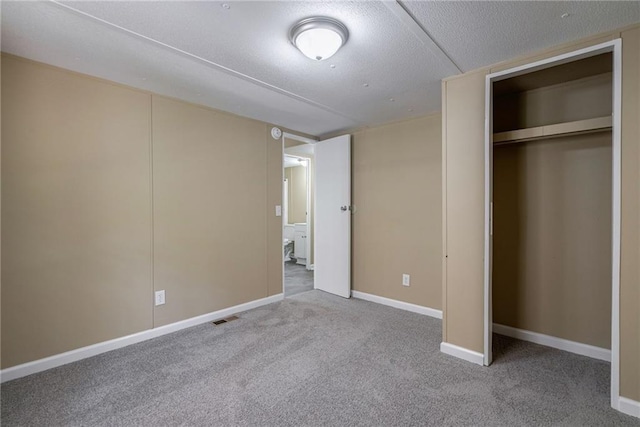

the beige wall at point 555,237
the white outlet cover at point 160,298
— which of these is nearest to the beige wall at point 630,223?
the beige wall at point 555,237

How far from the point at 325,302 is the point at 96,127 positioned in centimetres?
299

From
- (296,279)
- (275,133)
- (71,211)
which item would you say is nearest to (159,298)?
(71,211)

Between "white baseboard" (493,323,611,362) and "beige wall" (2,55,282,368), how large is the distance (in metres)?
2.73

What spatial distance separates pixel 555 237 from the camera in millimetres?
2518

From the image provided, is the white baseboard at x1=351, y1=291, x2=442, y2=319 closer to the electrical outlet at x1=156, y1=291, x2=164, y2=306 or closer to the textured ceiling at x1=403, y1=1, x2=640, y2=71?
the electrical outlet at x1=156, y1=291, x2=164, y2=306

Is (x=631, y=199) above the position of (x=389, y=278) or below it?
above

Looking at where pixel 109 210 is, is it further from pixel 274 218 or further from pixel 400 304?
pixel 400 304

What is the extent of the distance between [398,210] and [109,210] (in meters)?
2.96

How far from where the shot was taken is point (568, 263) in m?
2.46

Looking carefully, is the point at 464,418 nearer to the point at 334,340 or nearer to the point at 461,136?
the point at 334,340

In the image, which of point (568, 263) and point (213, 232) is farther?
point (213, 232)

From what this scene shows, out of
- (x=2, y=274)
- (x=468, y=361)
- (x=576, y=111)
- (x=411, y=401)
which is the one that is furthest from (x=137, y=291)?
(x=576, y=111)

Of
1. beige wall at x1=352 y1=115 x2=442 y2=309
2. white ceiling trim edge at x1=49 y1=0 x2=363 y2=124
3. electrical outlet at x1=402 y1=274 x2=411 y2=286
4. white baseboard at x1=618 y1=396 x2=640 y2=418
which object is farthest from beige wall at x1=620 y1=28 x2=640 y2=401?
white ceiling trim edge at x1=49 y1=0 x2=363 y2=124

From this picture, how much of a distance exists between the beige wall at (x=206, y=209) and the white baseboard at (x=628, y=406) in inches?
124
